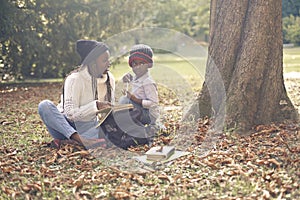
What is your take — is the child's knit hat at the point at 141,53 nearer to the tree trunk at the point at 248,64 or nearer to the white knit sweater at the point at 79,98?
the white knit sweater at the point at 79,98

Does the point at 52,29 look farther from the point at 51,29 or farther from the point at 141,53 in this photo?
the point at 141,53

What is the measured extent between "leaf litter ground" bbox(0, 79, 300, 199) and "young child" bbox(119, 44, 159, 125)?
33 cm

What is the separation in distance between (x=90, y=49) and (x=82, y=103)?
1.75 feet

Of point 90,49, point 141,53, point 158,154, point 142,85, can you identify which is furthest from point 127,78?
point 158,154

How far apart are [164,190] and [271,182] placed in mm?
776

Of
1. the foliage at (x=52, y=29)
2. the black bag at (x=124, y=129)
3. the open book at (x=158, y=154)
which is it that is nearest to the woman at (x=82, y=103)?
the black bag at (x=124, y=129)

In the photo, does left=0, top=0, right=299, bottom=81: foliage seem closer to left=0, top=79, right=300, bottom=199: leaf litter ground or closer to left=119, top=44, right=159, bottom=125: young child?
left=119, top=44, right=159, bottom=125: young child

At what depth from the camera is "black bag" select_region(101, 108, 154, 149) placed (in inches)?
192

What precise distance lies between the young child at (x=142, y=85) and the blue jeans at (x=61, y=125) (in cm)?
47

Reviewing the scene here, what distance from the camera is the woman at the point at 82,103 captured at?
15.8 feet

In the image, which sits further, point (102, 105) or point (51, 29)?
point (51, 29)

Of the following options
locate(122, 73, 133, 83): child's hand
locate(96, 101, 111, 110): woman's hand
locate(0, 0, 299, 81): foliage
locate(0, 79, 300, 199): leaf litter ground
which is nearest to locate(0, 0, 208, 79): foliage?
locate(0, 0, 299, 81): foliage

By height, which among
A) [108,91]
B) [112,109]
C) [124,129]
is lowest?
[124,129]

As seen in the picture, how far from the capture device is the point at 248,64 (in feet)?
17.3
